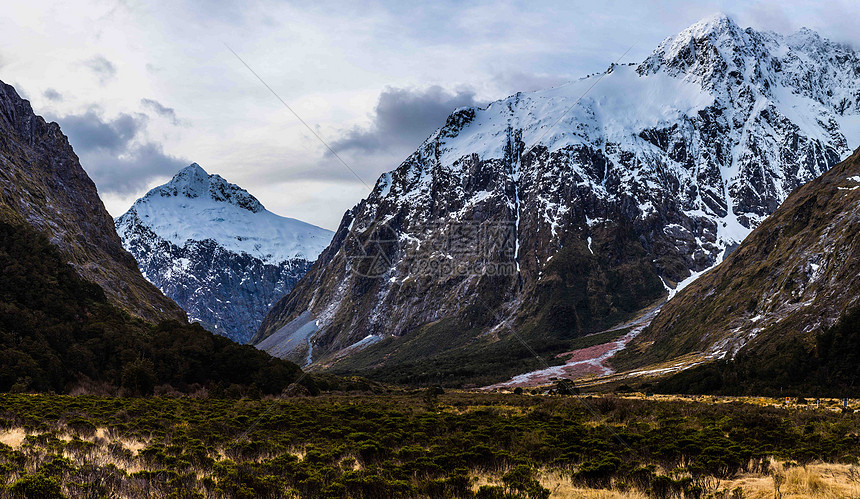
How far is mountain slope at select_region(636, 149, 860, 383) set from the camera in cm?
10547

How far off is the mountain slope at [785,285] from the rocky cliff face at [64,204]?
120435 millimetres

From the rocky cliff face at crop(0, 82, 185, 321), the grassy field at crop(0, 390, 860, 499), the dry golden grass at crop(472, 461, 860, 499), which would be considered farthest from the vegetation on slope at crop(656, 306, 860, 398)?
the rocky cliff face at crop(0, 82, 185, 321)

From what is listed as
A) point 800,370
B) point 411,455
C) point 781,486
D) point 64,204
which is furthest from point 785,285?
point 64,204

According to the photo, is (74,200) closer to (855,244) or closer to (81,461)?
(81,461)

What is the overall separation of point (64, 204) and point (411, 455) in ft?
490

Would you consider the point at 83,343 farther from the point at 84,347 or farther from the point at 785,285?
the point at 785,285

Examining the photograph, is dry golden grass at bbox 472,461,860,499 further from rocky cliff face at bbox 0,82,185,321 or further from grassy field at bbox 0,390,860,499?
rocky cliff face at bbox 0,82,185,321

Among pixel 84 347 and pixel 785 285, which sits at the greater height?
pixel 84 347

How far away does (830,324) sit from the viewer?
3802 inches

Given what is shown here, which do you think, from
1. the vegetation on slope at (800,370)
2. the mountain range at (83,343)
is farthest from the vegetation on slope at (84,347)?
the vegetation on slope at (800,370)

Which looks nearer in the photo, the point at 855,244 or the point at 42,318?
the point at 42,318

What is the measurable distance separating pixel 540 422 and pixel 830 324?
8544cm

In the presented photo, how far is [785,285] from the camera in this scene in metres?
135

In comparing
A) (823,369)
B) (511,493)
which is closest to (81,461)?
(511,493)
